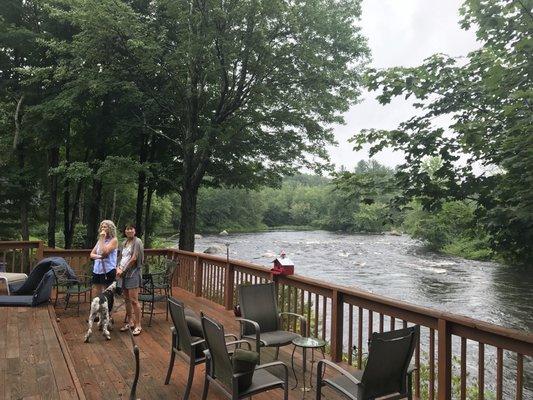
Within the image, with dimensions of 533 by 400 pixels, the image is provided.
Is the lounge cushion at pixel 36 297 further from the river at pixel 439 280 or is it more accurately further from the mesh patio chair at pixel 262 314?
the mesh patio chair at pixel 262 314

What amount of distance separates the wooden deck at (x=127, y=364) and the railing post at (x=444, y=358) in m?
0.93

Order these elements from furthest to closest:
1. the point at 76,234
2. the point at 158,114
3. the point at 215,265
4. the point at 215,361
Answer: the point at 76,234, the point at 158,114, the point at 215,265, the point at 215,361

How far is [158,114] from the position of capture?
38.9 feet

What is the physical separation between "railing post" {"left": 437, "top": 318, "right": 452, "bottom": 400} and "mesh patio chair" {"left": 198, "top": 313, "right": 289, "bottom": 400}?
1.19 metres

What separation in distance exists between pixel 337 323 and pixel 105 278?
287cm

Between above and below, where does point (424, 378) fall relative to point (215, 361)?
below

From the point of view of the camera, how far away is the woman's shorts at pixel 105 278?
502 cm

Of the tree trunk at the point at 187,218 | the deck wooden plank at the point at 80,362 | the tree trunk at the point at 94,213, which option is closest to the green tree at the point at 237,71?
the tree trunk at the point at 187,218

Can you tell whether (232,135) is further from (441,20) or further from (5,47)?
(5,47)

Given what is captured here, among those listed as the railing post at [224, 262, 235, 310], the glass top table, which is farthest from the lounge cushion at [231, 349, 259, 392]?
the railing post at [224, 262, 235, 310]

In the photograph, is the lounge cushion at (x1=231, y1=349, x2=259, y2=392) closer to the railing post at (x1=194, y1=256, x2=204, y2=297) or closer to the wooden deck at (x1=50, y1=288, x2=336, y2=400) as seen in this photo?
the wooden deck at (x1=50, y1=288, x2=336, y2=400)

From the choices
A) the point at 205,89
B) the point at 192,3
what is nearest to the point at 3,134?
the point at 205,89

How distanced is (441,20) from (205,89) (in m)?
6.68

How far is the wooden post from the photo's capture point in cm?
414
